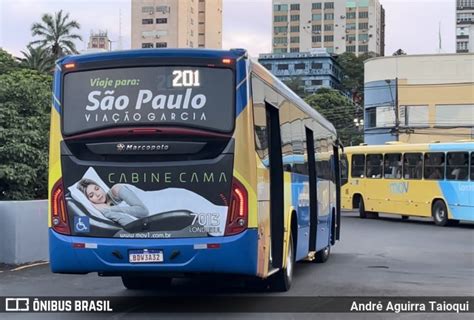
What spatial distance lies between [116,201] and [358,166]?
80.3 feet

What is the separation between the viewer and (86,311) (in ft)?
30.9

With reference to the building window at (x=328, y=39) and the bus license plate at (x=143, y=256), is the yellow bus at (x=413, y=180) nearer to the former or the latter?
the bus license plate at (x=143, y=256)

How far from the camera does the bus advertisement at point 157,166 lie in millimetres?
8367

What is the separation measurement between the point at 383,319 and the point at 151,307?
3.04 m

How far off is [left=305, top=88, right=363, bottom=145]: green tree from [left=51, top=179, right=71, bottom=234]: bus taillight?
61.9 m

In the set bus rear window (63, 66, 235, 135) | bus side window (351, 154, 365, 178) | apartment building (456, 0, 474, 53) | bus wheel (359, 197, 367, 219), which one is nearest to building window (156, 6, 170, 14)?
apartment building (456, 0, 474, 53)

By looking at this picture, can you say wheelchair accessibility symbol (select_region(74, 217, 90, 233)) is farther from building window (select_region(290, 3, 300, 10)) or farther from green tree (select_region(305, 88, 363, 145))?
building window (select_region(290, 3, 300, 10))

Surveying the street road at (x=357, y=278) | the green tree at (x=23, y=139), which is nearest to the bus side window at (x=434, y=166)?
the street road at (x=357, y=278)

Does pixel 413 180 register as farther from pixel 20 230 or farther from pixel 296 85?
pixel 296 85

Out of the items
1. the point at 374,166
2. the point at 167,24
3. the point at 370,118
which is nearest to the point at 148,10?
the point at 167,24

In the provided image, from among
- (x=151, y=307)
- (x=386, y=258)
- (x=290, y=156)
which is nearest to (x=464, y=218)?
(x=386, y=258)

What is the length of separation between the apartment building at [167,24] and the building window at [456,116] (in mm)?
83389

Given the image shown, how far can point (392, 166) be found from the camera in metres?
29.6

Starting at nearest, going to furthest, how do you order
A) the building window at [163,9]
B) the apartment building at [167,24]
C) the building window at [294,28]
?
the apartment building at [167,24] < the building window at [163,9] < the building window at [294,28]
